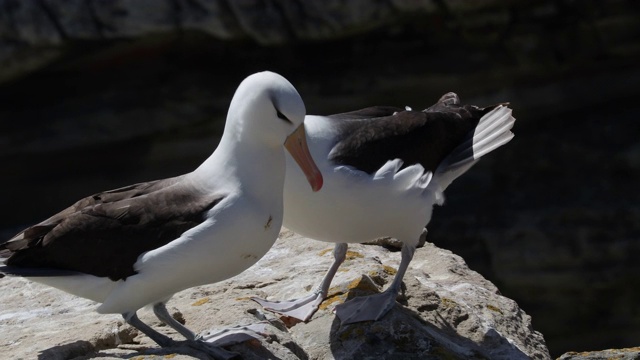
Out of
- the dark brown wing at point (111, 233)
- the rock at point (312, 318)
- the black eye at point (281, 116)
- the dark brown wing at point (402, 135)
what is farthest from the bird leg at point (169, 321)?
the dark brown wing at point (402, 135)

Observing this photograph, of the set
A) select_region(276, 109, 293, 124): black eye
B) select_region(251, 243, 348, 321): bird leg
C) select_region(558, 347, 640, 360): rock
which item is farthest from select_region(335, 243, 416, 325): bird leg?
select_region(276, 109, 293, 124): black eye

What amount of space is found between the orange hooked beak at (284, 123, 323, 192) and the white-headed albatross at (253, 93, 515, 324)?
0.24 meters

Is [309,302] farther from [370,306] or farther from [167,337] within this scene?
[167,337]

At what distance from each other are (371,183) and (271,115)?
2.55ft

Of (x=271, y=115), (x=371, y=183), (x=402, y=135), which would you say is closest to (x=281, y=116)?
(x=271, y=115)

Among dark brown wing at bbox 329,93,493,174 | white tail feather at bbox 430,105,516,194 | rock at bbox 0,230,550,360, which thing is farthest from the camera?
white tail feather at bbox 430,105,516,194

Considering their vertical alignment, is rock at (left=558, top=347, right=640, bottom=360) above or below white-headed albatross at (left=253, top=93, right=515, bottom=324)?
below

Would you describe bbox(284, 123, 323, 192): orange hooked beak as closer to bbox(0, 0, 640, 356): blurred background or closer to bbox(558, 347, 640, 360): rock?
bbox(558, 347, 640, 360): rock

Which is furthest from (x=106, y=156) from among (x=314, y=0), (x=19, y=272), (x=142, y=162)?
(x=19, y=272)

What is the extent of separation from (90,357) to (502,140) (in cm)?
244

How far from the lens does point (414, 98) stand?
1105 centimetres

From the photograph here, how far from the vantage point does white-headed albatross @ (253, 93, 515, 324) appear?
439 centimetres

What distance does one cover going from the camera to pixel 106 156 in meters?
11.3

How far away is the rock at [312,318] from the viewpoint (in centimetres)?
396
